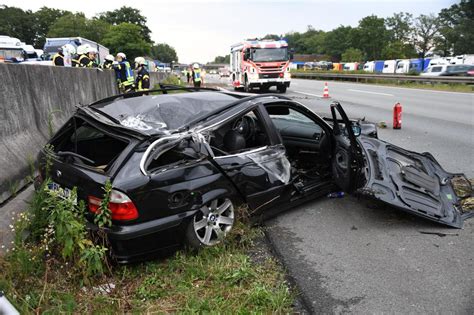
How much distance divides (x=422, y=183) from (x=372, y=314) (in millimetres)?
2067

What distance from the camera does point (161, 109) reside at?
371 cm

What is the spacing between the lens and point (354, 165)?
415 cm

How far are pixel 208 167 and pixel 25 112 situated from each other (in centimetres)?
318

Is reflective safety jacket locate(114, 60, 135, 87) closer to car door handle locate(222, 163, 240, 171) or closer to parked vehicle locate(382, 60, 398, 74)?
car door handle locate(222, 163, 240, 171)

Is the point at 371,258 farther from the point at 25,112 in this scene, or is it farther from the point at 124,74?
the point at 124,74

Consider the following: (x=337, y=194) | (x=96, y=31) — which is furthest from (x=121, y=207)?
(x=96, y=31)

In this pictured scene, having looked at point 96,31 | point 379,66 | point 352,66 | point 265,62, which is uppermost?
point 96,31

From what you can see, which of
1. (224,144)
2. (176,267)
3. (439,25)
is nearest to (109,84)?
(224,144)

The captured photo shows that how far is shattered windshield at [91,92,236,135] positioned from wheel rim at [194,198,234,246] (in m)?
0.75

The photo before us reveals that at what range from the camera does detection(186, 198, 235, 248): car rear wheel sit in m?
3.30

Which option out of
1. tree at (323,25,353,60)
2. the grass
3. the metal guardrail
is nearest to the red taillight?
the grass

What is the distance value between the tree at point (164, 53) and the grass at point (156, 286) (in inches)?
6199

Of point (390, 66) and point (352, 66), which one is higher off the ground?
point (390, 66)

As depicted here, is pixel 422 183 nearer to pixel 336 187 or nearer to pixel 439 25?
pixel 336 187
